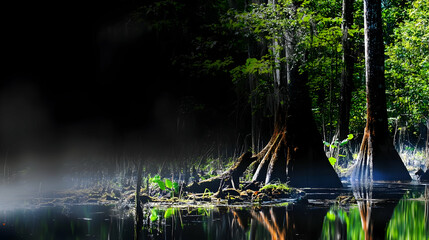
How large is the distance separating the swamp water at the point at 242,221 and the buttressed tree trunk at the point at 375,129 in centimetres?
313

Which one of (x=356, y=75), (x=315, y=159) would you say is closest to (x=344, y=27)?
(x=356, y=75)

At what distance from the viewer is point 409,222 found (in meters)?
5.65

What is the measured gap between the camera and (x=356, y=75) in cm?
1862

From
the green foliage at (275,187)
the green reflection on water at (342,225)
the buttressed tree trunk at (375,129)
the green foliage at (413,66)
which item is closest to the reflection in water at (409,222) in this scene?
the green reflection on water at (342,225)

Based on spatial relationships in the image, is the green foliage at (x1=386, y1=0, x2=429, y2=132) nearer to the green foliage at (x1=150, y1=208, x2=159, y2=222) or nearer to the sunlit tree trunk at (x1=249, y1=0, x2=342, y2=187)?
the sunlit tree trunk at (x1=249, y1=0, x2=342, y2=187)

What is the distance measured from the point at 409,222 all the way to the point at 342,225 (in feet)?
2.79

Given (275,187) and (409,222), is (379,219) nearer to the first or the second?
(409,222)

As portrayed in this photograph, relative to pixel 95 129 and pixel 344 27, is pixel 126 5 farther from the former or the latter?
pixel 344 27

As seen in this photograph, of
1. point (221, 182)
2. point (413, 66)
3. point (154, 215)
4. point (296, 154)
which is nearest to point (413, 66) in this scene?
point (413, 66)

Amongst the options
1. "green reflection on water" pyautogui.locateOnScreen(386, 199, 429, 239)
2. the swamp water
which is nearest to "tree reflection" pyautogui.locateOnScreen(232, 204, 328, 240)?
the swamp water

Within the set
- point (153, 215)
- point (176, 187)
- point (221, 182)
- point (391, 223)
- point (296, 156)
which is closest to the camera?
point (391, 223)

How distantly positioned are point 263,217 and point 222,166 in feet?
23.3

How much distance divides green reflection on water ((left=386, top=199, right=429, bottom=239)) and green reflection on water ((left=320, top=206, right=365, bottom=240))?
33 centimetres

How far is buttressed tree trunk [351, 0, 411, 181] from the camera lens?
11.4 m
